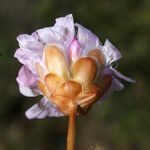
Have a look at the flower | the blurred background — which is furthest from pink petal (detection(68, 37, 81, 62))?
the blurred background

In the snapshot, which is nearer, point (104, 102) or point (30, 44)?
point (30, 44)

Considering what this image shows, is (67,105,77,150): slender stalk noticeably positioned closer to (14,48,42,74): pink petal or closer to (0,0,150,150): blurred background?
(14,48,42,74): pink petal

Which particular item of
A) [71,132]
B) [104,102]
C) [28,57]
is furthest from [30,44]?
[104,102]

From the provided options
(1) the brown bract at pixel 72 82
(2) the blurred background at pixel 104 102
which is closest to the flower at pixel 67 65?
(1) the brown bract at pixel 72 82

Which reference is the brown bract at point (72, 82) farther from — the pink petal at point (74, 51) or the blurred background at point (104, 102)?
the blurred background at point (104, 102)

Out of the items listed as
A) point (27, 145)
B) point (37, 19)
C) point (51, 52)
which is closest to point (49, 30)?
point (51, 52)

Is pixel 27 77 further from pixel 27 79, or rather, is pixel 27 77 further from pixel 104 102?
pixel 104 102

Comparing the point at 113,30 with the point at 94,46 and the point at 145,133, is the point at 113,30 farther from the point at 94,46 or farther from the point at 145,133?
the point at 94,46

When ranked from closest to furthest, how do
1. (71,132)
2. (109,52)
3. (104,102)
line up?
(71,132)
(109,52)
(104,102)

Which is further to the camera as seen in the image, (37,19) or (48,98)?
(37,19)
